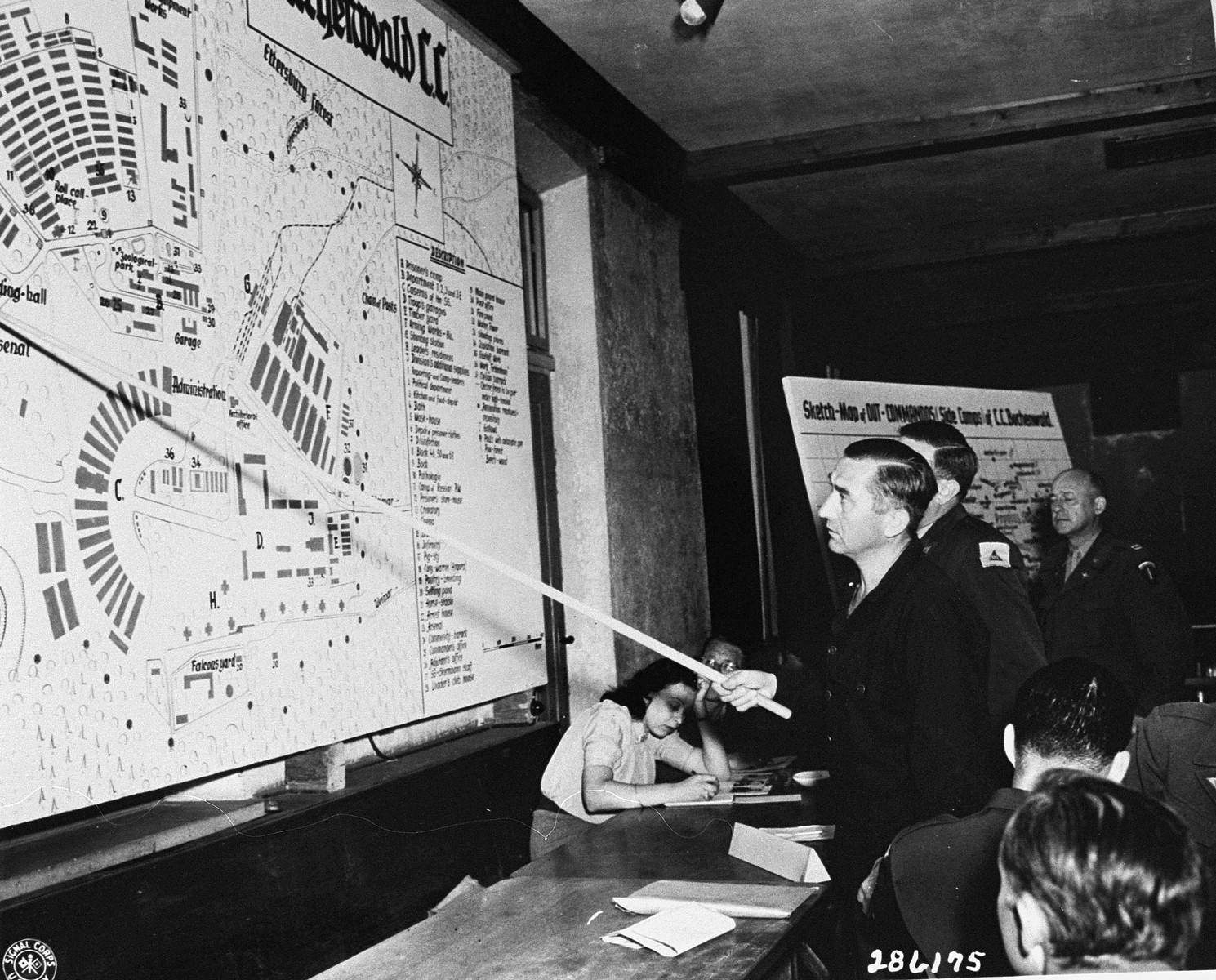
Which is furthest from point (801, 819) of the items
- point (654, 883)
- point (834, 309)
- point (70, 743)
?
point (834, 309)

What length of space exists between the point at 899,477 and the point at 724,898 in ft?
3.99

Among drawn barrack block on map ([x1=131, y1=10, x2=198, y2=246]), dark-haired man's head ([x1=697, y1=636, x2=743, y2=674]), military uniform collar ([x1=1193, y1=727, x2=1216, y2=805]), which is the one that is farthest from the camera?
dark-haired man's head ([x1=697, y1=636, x2=743, y2=674])

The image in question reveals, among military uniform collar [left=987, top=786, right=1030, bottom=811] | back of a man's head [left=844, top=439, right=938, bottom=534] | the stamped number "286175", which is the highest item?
back of a man's head [left=844, top=439, right=938, bottom=534]

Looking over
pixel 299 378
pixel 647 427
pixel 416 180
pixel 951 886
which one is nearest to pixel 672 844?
pixel 951 886

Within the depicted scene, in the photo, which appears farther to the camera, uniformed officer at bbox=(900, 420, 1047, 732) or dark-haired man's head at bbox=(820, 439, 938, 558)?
uniformed officer at bbox=(900, 420, 1047, 732)

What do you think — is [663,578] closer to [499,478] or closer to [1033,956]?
[499,478]

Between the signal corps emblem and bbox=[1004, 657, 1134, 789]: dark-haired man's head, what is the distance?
5.81 ft

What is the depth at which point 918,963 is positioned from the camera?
91.7 inches

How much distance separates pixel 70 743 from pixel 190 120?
1.41m

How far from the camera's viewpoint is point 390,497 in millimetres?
3352

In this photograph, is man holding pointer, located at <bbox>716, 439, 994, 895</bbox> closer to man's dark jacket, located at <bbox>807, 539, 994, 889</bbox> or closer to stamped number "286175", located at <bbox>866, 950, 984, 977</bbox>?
man's dark jacket, located at <bbox>807, 539, 994, 889</bbox>

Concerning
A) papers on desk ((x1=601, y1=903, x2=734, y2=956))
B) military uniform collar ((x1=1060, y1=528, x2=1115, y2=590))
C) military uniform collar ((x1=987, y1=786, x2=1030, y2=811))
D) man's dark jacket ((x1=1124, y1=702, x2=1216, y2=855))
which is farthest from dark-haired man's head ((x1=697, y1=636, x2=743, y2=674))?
military uniform collar ((x1=987, y1=786, x2=1030, y2=811))

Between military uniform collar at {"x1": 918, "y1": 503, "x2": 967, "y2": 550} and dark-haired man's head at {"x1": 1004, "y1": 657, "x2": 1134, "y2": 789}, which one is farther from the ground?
military uniform collar at {"x1": 918, "y1": 503, "x2": 967, "y2": 550}

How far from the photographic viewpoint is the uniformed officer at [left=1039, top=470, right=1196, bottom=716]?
167 inches
